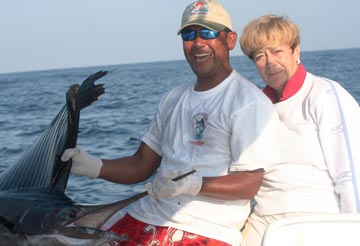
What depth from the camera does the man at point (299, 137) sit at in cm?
253

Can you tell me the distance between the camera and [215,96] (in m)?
2.75

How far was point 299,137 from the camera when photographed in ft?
8.71

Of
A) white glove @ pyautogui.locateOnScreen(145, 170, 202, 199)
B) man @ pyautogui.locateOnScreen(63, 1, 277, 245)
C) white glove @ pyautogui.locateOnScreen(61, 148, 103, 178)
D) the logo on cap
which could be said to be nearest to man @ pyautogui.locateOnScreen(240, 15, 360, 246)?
man @ pyautogui.locateOnScreen(63, 1, 277, 245)

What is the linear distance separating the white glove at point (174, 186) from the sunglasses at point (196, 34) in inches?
26.5

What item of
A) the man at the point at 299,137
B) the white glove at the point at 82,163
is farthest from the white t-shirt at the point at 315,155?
the white glove at the point at 82,163

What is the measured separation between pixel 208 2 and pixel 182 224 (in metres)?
1.04

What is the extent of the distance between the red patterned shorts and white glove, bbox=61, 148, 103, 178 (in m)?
0.38

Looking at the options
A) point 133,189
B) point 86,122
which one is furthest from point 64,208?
point 86,122

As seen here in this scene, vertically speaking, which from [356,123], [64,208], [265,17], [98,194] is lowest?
[98,194]

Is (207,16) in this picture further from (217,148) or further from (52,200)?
(52,200)

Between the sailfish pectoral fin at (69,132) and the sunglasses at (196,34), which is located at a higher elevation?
the sunglasses at (196,34)

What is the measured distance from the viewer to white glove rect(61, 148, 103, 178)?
10.1 ft

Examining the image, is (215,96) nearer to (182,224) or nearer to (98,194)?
(182,224)

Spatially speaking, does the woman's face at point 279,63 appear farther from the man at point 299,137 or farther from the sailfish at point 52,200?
the sailfish at point 52,200
